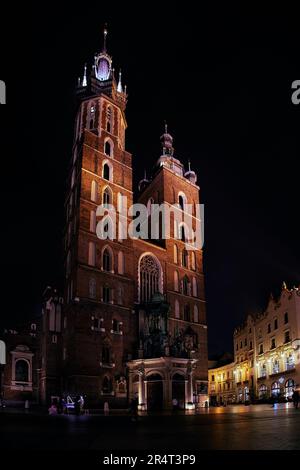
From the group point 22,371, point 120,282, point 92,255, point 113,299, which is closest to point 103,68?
point 92,255

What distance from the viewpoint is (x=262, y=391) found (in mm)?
63625

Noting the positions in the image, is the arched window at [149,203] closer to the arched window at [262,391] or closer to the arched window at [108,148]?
the arched window at [108,148]

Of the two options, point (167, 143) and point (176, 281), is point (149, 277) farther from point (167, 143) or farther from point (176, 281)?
point (167, 143)

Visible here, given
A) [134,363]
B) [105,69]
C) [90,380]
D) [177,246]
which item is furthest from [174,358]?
[105,69]

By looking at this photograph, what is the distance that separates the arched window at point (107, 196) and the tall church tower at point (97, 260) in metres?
0.12

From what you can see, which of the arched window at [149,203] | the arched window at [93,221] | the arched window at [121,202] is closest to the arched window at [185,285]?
the arched window at [149,203]

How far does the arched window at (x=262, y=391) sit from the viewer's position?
61.9 meters

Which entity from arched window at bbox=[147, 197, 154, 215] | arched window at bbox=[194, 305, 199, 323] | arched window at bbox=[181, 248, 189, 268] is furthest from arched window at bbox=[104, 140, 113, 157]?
arched window at bbox=[194, 305, 199, 323]

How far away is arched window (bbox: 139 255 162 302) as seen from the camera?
180 ft

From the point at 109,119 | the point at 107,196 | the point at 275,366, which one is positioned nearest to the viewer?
the point at 107,196

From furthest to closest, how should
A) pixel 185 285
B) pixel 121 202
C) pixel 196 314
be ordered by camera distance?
pixel 185 285 < pixel 196 314 < pixel 121 202

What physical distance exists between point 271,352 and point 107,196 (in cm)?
3189

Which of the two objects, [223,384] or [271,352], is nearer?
[271,352]
